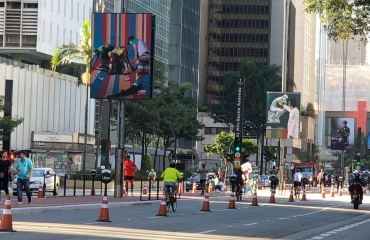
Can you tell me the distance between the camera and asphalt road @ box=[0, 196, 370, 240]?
61.7 ft

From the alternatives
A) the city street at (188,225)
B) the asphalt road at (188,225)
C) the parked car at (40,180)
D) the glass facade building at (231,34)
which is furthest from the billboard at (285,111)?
the glass facade building at (231,34)

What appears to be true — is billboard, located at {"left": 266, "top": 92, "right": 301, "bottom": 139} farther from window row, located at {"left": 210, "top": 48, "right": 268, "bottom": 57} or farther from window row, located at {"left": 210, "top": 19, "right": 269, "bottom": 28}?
window row, located at {"left": 210, "top": 19, "right": 269, "bottom": 28}

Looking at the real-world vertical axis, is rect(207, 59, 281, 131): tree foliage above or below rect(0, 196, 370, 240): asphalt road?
above

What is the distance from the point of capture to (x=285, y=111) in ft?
192

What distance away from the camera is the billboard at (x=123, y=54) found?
34500mm

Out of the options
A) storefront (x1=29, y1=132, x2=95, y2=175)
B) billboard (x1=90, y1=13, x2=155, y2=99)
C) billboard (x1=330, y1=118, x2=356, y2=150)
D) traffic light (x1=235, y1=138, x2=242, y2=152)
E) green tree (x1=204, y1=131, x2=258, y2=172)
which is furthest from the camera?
billboard (x1=330, y1=118, x2=356, y2=150)

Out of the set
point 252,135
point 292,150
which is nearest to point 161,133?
point 252,135

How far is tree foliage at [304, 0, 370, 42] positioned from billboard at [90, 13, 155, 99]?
7.62 m

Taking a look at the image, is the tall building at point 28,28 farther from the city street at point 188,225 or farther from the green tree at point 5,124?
the city street at point 188,225

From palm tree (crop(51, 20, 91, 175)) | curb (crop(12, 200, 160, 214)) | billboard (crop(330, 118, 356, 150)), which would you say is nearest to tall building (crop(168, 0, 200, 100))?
billboard (crop(330, 118, 356, 150))

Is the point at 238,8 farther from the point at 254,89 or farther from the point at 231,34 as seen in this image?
the point at 254,89

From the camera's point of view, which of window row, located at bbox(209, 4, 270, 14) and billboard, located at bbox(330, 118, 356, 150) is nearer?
billboard, located at bbox(330, 118, 356, 150)

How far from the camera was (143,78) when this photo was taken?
3481 cm

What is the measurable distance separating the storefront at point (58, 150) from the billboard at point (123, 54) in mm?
32738
